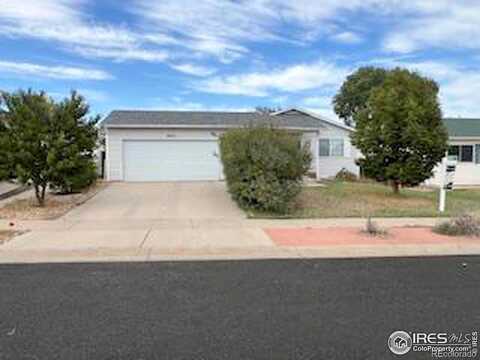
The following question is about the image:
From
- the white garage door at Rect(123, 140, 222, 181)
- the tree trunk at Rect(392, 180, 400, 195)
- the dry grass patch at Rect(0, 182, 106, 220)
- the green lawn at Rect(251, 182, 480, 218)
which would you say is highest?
the white garage door at Rect(123, 140, 222, 181)

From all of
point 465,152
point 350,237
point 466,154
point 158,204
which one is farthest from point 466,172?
point 350,237

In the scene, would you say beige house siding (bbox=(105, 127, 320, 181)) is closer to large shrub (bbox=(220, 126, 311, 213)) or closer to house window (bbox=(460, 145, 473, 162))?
large shrub (bbox=(220, 126, 311, 213))

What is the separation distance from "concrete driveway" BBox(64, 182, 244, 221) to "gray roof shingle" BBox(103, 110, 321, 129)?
13.1 ft

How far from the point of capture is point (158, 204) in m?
16.6

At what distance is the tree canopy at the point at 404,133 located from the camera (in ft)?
58.5

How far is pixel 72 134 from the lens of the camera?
51.8ft

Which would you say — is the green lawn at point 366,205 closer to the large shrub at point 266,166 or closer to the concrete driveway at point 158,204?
the large shrub at point 266,166

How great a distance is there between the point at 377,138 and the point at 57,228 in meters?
11.5

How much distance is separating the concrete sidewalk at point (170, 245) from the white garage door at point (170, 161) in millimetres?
12637

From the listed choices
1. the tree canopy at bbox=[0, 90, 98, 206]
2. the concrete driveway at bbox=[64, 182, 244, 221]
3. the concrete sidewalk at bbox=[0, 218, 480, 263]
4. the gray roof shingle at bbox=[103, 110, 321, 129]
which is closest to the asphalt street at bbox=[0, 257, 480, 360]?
the concrete sidewalk at bbox=[0, 218, 480, 263]

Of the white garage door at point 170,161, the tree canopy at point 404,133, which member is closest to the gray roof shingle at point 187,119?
the white garage door at point 170,161

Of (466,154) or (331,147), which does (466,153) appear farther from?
(331,147)

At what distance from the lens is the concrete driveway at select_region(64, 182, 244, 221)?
558 inches

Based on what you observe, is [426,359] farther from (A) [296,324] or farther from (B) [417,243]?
(B) [417,243]
